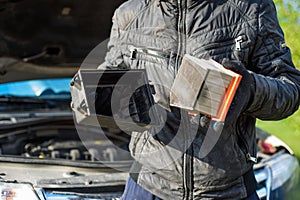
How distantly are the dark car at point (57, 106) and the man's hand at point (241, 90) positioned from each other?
1200 millimetres

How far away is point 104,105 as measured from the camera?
1991 mm

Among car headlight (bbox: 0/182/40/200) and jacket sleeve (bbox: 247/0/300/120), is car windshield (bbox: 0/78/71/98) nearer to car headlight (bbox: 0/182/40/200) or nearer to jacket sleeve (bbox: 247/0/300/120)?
car headlight (bbox: 0/182/40/200)

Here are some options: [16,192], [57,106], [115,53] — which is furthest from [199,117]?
[57,106]

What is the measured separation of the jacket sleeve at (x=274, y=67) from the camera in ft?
6.31

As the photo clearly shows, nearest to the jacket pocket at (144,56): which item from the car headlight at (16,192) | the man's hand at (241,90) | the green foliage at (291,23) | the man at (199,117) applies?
the man at (199,117)

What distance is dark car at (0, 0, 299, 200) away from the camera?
311 cm

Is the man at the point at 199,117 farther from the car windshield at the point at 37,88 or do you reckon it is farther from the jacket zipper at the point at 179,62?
the car windshield at the point at 37,88

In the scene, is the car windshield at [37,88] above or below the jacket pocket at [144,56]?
below

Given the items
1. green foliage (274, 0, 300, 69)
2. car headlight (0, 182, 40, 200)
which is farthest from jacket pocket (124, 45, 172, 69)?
green foliage (274, 0, 300, 69)

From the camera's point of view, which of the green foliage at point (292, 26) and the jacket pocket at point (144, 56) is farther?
the green foliage at point (292, 26)

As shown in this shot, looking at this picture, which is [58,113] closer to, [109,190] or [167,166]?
[109,190]

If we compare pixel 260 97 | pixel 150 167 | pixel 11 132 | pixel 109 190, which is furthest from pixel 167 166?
pixel 11 132

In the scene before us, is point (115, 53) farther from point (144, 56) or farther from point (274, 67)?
point (274, 67)

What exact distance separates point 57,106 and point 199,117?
249cm
